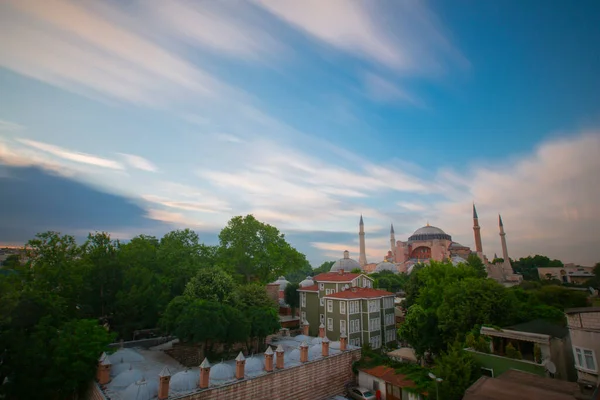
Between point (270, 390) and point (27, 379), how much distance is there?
11.9 m

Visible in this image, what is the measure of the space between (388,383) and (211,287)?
13.8 m

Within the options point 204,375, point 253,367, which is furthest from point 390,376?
point 204,375

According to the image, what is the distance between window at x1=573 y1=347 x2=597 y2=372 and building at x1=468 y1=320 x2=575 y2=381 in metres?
1.04

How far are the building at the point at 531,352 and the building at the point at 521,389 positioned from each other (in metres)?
2.97

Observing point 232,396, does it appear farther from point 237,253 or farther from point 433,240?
point 433,240

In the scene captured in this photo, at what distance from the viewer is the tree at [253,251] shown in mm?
40250

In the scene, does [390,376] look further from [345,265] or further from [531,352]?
[345,265]

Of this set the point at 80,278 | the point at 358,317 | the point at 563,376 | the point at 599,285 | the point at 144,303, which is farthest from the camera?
the point at 599,285

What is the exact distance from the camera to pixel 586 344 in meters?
14.1

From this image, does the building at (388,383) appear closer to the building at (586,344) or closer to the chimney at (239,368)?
the building at (586,344)

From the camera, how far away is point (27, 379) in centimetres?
1549

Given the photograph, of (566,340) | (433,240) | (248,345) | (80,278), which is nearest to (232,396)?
(248,345)

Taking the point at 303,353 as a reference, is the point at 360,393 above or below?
below

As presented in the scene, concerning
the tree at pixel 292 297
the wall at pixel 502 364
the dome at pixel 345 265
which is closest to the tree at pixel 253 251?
the tree at pixel 292 297
